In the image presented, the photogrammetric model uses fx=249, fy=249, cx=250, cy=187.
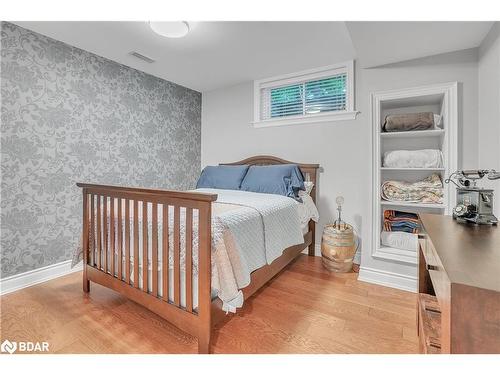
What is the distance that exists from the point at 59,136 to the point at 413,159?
3115 mm

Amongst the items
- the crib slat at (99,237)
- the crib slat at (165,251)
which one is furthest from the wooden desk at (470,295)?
the crib slat at (99,237)

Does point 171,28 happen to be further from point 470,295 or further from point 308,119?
point 470,295

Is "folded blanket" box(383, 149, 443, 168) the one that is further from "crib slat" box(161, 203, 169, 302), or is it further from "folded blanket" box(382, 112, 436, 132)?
"crib slat" box(161, 203, 169, 302)

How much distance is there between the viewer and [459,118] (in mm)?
1891

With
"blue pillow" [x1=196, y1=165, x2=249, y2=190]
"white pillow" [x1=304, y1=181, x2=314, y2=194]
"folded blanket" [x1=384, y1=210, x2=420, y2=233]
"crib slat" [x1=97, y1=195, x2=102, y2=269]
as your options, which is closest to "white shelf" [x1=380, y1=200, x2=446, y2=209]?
"folded blanket" [x1=384, y1=210, x2=420, y2=233]

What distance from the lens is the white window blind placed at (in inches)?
108

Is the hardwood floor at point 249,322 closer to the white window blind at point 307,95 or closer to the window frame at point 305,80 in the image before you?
the window frame at point 305,80

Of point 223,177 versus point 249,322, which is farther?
point 223,177

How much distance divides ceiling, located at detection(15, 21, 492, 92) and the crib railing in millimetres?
1378

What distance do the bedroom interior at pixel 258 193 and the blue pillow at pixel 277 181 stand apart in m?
0.02

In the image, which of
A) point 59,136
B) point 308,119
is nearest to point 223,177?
point 308,119

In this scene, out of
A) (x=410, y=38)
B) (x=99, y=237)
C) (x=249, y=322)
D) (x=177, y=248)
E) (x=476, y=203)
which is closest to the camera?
(x=476, y=203)

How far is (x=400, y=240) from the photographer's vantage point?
2182 mm
